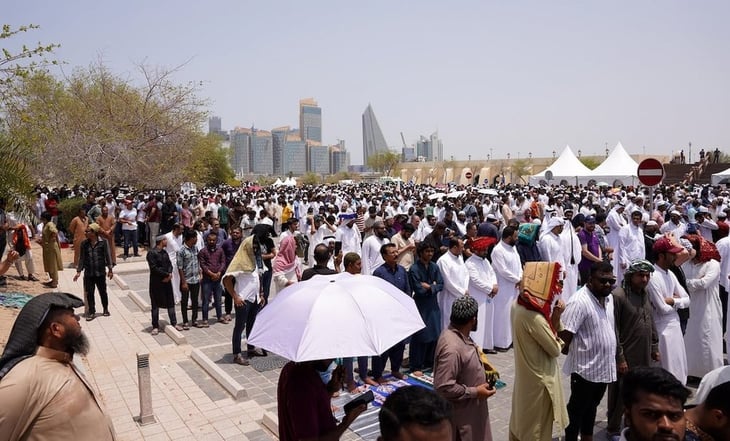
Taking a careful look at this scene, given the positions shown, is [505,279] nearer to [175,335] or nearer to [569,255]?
[569,255]

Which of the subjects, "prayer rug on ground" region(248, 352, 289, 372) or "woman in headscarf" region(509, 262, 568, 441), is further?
"prayer rug on ground" region(248, 352, 289, 372)

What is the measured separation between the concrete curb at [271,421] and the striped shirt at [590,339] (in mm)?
2778

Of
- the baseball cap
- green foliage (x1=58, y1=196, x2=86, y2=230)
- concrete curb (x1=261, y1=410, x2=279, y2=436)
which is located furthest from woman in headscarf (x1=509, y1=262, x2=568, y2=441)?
green foliage (x1=58, y1=196, x2=86, y2=230)

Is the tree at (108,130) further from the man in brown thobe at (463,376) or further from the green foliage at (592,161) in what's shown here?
the green foliage at (592,161)

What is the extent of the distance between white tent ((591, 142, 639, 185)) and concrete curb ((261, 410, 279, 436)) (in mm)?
34222

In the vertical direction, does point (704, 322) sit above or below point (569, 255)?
below

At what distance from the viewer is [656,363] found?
522cm

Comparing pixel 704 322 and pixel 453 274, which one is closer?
pixel 704 322

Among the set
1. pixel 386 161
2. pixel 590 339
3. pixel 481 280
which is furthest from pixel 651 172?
pixel 386 161

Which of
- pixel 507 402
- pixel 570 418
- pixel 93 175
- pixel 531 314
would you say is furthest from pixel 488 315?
pixel 93 175

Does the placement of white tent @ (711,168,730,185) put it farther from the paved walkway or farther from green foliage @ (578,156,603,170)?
green foliage @ (578,156,603,170)

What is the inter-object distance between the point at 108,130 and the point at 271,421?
2157 cm

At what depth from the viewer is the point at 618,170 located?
116ft

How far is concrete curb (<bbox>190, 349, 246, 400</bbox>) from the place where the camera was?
5.99 m
